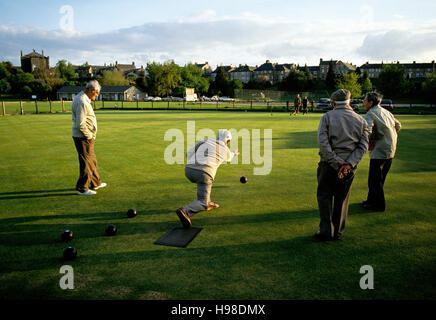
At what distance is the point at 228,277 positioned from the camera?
402 centimetres

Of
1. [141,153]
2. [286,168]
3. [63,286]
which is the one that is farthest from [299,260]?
[141,153]


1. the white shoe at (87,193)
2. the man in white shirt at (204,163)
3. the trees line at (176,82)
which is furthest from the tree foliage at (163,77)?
the man in white shirt at (204,163)

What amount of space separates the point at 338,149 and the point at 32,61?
19009cm

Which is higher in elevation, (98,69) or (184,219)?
(98,69)

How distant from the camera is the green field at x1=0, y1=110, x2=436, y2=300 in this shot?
12.5 ft

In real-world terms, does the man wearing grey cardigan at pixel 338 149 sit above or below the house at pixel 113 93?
below

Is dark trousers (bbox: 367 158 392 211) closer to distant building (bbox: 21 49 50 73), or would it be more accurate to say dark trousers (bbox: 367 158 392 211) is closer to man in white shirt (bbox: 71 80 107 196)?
man in white shirt (bbox: 71 80 107 196)

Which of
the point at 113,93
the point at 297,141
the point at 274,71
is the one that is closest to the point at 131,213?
the point at 297,141

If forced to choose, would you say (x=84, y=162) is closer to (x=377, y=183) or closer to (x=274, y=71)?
(x=377, y=183)

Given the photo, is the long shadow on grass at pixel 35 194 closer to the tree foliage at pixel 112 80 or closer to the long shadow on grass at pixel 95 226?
the long shadow on grass at pixel 95 226

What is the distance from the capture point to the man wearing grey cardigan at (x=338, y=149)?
478 cm

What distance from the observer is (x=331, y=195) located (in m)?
5.00

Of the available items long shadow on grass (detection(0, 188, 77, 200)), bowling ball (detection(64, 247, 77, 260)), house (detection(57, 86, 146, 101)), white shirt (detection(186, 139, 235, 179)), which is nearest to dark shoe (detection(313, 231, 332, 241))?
white shirt (detection(186, 139, 235, 179))

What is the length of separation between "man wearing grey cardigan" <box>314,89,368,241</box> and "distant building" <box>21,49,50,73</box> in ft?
595
